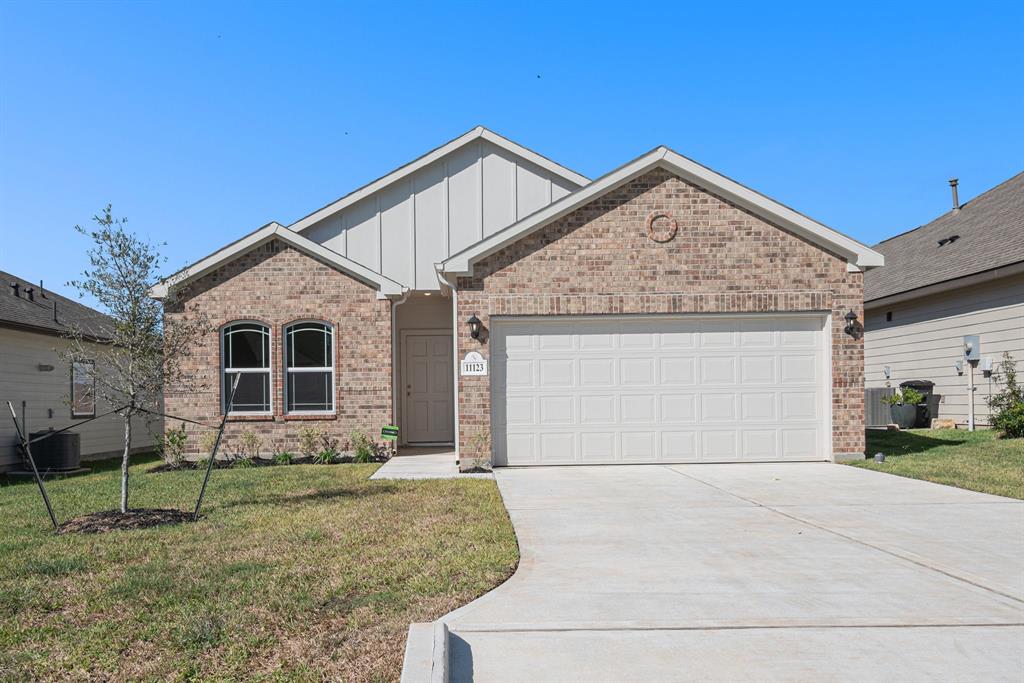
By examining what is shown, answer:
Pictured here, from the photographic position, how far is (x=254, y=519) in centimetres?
812

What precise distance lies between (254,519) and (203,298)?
24.6ft

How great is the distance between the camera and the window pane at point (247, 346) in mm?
14516

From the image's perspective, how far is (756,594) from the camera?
17.0 ft

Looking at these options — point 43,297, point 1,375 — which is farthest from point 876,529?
point 43,297

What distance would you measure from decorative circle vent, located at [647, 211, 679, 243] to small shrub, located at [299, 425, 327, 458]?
6922mm

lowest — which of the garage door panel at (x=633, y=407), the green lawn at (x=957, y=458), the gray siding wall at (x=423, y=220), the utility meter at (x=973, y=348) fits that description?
the green lawn at (x=957, y=458)

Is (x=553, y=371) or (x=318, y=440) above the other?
(x=553, y=371)

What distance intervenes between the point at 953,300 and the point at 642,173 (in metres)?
9.79

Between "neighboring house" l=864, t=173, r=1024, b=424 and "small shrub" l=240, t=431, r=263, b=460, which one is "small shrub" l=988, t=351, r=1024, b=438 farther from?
"small shrub" l=240, t=431, r=263, b=460

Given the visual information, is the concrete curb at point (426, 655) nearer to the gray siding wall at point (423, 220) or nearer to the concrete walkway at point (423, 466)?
the concrete walkway at point (423, 466)

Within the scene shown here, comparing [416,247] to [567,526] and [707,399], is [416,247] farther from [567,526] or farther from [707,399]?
[567,526]

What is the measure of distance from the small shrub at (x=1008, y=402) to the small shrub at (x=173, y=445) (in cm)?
1518

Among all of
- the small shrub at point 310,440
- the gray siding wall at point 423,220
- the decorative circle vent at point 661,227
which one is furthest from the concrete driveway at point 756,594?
the gray siding wall at point 423,220

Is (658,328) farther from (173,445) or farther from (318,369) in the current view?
(173,445)
